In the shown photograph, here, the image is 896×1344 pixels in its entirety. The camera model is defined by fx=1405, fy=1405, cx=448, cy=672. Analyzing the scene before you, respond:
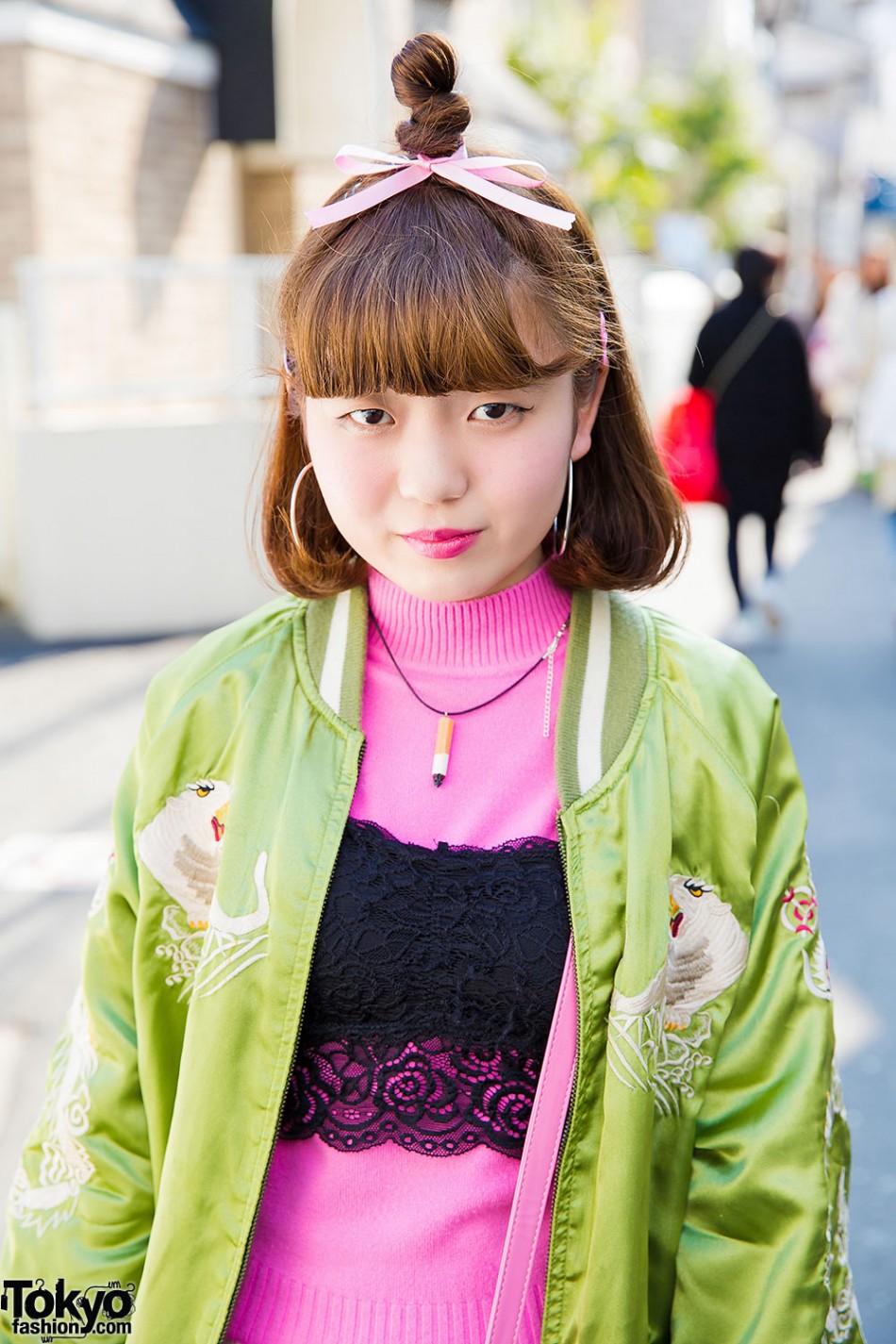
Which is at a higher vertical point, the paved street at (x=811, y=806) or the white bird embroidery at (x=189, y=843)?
the white bird embroidery at (x=189, y=843)

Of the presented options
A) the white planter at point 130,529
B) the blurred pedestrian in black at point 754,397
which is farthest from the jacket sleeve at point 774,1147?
the white planter at point 130,529

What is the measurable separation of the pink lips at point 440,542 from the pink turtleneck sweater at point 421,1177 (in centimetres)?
21

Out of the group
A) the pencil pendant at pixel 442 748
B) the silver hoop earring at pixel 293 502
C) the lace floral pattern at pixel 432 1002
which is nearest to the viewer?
the lace floral pattern at pixel 432 1002

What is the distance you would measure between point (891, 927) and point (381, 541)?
10.9 ft

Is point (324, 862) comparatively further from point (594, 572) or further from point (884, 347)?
point (884, 347)

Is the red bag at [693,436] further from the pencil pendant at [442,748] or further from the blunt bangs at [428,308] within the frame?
the blunt bangs at [428,308]

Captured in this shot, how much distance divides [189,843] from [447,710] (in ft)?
1.08

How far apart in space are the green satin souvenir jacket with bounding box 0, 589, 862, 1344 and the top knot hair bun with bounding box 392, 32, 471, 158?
0.54 m

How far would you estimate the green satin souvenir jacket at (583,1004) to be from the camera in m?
1.44

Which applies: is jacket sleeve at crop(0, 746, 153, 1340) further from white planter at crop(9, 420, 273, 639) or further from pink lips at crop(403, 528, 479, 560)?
white planter at crop(9, 420, 273, 639)

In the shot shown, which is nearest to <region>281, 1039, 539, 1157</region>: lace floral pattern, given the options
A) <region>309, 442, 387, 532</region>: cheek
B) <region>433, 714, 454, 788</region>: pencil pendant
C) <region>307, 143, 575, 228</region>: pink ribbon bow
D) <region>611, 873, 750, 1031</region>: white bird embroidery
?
<region>611, 873, 750, 1031</region>: white bird embroidery

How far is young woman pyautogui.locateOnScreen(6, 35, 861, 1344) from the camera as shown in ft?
4.63

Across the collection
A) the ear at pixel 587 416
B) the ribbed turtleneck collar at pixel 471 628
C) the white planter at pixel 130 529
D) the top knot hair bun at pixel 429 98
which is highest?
the top knot hair bun at pixel 429 98

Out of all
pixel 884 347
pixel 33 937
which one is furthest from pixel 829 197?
pixel 33 937
